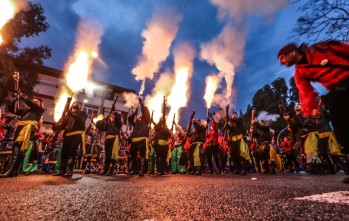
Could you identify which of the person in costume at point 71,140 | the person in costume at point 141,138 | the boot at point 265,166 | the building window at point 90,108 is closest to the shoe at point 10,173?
the person in costume at point 71,140

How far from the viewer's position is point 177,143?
38.2ft

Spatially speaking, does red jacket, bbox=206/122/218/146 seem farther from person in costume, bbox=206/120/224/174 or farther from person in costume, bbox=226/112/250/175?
person in costume, bbox=226/112/250/175

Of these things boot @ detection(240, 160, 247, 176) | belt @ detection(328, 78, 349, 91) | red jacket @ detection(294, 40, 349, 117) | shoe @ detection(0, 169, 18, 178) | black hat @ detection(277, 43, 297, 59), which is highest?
black hat @ detection(277, 43, 297, 59)

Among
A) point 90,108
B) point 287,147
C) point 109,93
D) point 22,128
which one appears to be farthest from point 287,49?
point 109,93

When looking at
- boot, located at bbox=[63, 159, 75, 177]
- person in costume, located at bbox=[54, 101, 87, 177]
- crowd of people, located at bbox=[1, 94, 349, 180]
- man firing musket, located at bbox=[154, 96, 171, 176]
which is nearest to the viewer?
boot, located at bbox=[63, 159, 75, 177]

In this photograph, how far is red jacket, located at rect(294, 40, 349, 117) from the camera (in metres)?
2.89

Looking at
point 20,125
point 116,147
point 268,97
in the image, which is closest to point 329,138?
point 116,147

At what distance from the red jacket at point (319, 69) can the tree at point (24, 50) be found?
62.8ft

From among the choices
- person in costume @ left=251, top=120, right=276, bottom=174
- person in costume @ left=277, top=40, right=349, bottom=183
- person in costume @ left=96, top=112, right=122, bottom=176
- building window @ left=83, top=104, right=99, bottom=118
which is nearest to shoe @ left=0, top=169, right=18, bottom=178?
person in costume @ left=96, top=112, right=122, bottom=176

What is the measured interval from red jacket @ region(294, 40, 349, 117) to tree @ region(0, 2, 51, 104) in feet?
62.8

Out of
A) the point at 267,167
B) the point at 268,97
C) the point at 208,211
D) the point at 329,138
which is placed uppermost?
the point at 268,97

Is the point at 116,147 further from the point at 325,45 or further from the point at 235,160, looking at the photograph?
the point at 325,45

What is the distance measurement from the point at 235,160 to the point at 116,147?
4.50m

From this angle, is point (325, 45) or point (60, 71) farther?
point (60, 71)
